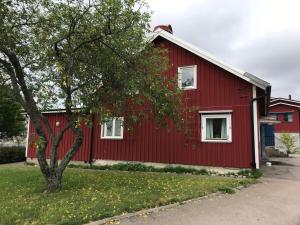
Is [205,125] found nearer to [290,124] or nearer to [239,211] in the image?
[239,211]

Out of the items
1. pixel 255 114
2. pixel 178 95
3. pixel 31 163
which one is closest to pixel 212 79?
pixel 255 114

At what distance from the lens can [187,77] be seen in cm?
1513

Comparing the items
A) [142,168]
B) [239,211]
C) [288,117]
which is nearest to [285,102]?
[288,117]

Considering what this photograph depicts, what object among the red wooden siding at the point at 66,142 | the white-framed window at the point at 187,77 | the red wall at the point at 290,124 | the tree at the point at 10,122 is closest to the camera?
the white-framed window at the point at 187,77

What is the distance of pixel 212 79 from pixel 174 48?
109 inches

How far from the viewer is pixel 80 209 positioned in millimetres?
6789

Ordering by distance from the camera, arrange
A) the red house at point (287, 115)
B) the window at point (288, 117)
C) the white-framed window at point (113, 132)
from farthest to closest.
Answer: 1. the window at point (288, 117)
2. the red house at point (287, 115)
3. the white-framed window at point (113, 132)

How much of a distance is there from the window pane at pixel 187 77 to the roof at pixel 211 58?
37.5 inches

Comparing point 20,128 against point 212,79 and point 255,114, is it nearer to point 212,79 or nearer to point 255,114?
point 212,79

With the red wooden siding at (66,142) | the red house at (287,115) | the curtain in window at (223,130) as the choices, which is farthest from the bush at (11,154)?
the red house at (287,115)

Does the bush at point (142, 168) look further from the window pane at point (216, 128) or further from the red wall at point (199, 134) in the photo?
the window pane at point (216, 128)

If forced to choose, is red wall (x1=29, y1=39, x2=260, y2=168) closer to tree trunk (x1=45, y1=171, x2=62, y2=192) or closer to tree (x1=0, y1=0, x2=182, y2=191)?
tree (x1=0, y1=0, x2=182, y2=191)

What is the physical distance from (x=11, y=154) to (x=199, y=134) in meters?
13.9

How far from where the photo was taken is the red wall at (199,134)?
43.4 ft
